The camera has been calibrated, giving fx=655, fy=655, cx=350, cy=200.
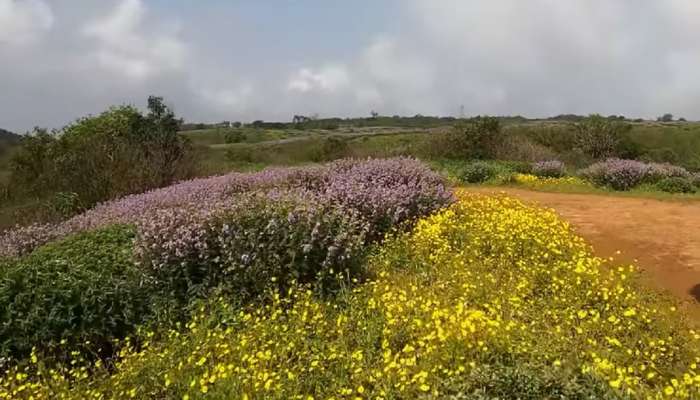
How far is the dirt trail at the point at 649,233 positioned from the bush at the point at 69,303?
492 centimetres

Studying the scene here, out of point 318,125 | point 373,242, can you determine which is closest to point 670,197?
point 373,242

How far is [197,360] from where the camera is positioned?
4.65m

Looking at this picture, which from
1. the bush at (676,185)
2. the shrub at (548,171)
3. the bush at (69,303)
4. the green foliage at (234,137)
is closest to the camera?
the bush at (69,303)

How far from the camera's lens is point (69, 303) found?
544cm

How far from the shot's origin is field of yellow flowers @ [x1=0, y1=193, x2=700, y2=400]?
383cm

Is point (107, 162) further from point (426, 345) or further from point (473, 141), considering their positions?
point (473, 141)

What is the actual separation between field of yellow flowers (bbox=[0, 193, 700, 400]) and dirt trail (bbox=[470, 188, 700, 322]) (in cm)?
78

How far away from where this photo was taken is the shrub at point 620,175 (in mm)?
15859

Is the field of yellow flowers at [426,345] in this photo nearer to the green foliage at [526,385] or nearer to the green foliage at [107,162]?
the green foliage at [526,385]

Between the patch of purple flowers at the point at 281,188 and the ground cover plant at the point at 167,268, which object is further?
the patch of purple flowers at the point at 281,188

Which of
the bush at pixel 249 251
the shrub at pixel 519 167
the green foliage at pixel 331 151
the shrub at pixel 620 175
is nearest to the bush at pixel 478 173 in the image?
the shrub at pixel 519 167

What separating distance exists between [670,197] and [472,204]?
6404mm

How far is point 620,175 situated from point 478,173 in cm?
382

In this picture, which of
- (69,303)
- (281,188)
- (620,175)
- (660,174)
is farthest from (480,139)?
(69,303)
